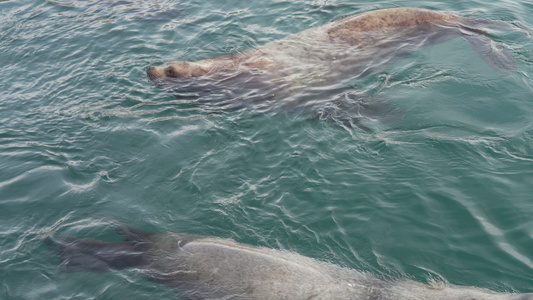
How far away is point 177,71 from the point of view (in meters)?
8.18

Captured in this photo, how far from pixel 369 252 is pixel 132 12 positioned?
852 centimetres

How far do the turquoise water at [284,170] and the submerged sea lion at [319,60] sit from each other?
254 mm

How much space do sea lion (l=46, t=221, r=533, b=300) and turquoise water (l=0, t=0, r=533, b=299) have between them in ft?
0.51

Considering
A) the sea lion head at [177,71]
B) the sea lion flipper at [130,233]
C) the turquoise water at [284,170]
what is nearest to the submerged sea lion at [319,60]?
the sea lion head at [177,71]

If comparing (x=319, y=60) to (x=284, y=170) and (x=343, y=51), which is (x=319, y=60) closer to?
(x=343, y=51)

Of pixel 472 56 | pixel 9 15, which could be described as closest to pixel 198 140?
pixel 472 56

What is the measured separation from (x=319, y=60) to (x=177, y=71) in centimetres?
225

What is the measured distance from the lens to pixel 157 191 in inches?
249

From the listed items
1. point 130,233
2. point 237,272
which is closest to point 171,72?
point 130,233

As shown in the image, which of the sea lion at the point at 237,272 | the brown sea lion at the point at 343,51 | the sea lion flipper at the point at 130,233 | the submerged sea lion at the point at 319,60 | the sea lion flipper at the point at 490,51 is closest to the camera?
the sea lion at the point at 237,272

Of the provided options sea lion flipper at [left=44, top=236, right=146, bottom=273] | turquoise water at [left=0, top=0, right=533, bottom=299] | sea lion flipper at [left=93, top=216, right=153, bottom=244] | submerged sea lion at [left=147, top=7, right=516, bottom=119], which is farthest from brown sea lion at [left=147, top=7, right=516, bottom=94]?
sea lion flipper at [left=44, top=236, right=146, bottom=273]

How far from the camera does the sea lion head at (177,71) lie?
322 inches

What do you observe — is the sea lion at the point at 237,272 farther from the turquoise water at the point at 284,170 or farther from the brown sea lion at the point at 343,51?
the brown sea lion at the point at 343,51

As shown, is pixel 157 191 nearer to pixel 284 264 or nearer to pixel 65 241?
pixel 65 241
